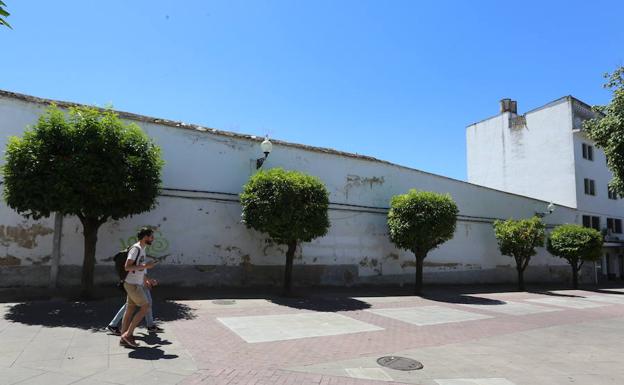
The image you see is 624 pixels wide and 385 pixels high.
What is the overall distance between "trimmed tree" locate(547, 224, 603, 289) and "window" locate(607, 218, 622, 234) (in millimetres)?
11257

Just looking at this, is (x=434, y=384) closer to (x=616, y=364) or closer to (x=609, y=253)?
(x=616, y=364)

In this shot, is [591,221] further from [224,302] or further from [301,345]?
[301,345]

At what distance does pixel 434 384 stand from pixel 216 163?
10475 millimetres

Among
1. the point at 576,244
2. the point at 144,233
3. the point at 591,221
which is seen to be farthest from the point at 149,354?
the point at 591,221

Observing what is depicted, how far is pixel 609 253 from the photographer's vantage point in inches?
1198

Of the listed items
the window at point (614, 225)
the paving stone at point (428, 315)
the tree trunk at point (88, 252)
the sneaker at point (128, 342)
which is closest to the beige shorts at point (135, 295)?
the sneaker at point (128, 342)

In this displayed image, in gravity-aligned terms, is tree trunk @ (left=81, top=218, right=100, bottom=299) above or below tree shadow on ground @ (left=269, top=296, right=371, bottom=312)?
above

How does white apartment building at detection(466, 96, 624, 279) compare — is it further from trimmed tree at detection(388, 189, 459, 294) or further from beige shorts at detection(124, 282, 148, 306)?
beige shorts at detection(124, 282, 148, 306)

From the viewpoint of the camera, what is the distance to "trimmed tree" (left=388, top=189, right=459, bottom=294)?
48.2 ft

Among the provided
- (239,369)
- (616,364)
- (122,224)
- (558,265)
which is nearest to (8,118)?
(122,224)

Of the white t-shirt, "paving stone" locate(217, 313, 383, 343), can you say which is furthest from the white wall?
the white t-shirt

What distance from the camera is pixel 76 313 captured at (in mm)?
8625

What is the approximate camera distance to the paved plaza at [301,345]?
5.43 meters

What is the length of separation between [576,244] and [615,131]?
6116 mm
